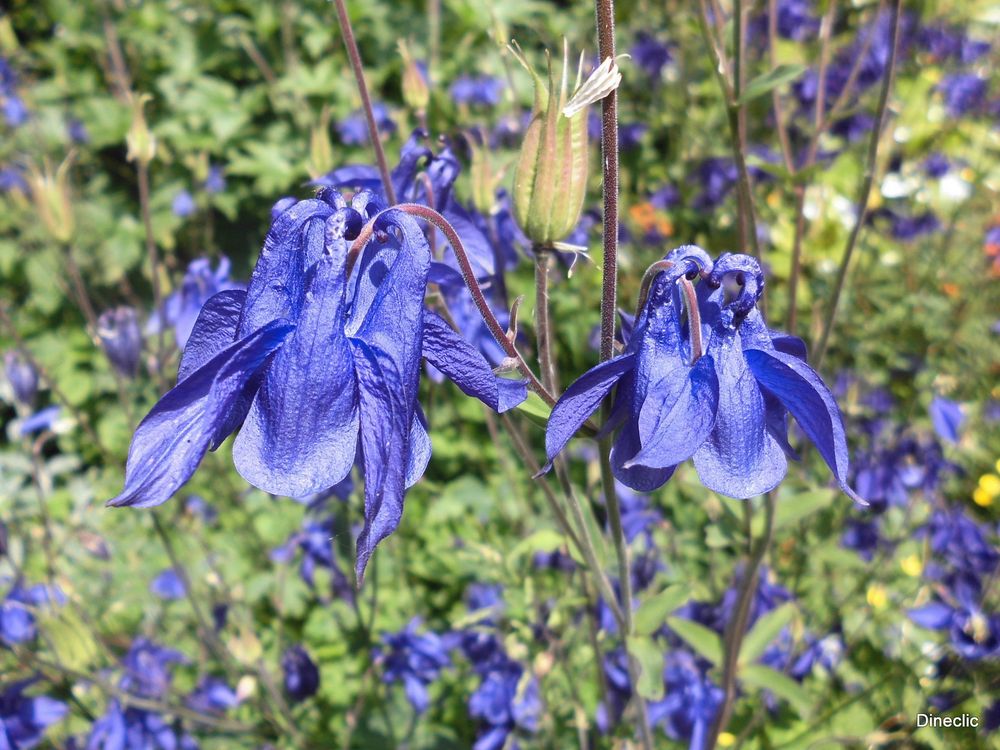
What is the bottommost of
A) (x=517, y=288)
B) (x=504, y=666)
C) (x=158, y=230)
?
(x=504, y=666)

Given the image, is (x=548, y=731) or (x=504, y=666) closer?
(x=504, y=666)

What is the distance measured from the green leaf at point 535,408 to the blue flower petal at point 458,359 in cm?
14

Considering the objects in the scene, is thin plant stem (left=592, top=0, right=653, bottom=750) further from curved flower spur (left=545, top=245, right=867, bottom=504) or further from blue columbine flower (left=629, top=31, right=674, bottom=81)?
blue columbine flower (left=629, top=31, right=674, bottom=81)

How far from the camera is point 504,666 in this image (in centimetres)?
214

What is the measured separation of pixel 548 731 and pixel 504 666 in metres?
0.30

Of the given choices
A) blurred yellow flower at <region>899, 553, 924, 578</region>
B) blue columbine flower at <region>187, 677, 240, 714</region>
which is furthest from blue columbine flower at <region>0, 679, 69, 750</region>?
blurred yellow flower at <region>899, 553, 924, 578</region>

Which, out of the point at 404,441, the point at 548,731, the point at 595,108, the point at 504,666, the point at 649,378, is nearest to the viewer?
the point at 404,441

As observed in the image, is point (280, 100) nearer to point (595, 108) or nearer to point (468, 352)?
point (595, 108)

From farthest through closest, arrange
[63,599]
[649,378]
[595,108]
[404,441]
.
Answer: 1. [595,108]
2. [63,599]
3. [649,378]
4. [404,441]

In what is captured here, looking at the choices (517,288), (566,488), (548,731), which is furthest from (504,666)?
(517,288)

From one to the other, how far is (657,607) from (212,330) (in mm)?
927

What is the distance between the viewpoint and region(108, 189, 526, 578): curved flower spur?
2.48ft

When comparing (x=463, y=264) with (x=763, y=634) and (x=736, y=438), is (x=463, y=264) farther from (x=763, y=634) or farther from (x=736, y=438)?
(x=763, y=634)

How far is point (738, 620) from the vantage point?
1714 mm
